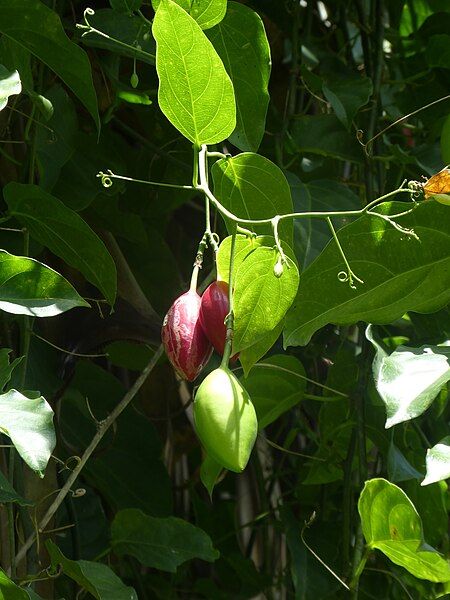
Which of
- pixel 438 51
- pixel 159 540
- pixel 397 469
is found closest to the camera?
pixel 397 469

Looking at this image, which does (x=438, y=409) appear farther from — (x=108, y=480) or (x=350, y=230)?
(x=108, y=480)

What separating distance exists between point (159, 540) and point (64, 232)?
11.0 inches

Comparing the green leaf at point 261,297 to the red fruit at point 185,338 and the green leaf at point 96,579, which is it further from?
the green leaf at point 96,579

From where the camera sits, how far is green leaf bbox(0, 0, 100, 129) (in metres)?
0.64

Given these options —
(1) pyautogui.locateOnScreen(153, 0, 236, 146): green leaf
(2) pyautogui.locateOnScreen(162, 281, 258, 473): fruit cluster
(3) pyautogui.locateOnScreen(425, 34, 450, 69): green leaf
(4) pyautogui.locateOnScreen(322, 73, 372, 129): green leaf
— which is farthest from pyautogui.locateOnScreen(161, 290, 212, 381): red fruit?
(3) pyautogui.locateOnScreen(425, 34, 450, 69): green leaf

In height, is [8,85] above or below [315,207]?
above

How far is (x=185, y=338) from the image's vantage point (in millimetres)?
525

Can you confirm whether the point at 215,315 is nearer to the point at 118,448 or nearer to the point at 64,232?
the point at 64,232

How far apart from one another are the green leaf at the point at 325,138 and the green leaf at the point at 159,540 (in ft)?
1.16

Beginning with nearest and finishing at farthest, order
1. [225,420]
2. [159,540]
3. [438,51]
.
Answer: [225,420] < [159,540] < [438,51]

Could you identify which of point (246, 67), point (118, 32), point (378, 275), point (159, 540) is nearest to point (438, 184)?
point (378, 275)

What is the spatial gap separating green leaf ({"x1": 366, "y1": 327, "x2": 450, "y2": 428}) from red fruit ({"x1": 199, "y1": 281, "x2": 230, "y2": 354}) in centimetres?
11

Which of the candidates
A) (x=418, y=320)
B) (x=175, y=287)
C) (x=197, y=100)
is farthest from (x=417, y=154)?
(x=197, y=100)

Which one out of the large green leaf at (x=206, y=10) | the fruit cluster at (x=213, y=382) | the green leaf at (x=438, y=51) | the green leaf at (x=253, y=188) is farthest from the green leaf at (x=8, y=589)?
the green leaf at (x=438, y=51)
